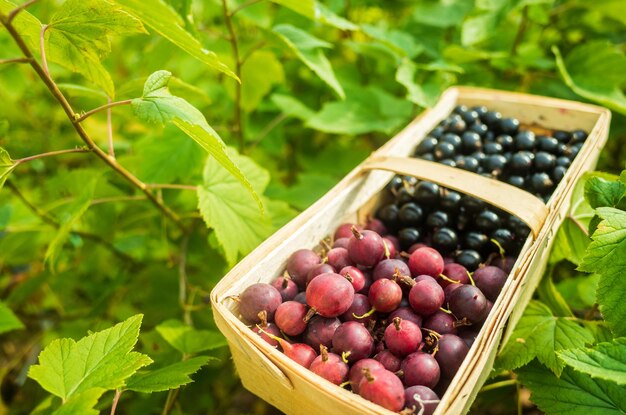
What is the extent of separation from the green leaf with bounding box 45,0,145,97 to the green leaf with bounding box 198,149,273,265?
40cm

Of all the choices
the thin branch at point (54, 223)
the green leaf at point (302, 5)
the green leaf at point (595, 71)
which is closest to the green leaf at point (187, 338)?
the thin branch at point (54, 223)

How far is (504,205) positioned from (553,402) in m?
0.46

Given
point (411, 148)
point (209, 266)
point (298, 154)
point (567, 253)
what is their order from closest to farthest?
1. point (567, 253)
2. point (411, 148)
3. point (209, 266)
4. point (298, 154)

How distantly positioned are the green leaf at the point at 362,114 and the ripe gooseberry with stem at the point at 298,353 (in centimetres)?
96

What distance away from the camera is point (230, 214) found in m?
1.38

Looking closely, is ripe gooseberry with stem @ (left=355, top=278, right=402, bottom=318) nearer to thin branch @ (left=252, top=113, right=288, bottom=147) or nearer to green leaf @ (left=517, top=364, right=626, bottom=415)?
green leaf @ (left=517, top=364, right=626, bottom=415)

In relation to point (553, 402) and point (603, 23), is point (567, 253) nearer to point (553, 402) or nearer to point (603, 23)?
point (553, 402)

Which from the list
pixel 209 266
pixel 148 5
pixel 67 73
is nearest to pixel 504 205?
pixel 148 5

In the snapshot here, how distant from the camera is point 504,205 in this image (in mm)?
1188

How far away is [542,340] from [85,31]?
1.28 m

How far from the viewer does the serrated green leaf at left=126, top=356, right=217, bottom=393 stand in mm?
1062

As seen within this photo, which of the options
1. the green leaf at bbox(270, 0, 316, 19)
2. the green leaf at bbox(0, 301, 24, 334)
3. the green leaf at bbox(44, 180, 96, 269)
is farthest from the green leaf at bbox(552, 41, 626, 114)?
the green leaf at bbox(0, 301, 24, 334)

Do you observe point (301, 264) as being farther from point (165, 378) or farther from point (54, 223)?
point (54, 223)

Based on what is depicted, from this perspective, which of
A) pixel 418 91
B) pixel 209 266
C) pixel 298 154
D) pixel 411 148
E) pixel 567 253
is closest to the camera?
pixel 567 253
